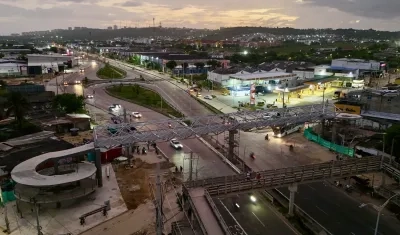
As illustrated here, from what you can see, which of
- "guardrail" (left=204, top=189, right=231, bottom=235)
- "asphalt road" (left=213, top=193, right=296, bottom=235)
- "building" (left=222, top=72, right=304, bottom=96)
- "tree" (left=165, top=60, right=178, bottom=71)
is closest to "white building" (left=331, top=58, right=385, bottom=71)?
"building" (left=222, top=72, right=304, bottom=96)

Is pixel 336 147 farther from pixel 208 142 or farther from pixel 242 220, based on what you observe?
pixel 242 220

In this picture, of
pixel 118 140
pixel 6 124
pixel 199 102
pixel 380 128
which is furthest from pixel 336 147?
pixel 6 124

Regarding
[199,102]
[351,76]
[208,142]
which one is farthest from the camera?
[351,76]

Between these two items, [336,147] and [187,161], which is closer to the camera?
[187,161]

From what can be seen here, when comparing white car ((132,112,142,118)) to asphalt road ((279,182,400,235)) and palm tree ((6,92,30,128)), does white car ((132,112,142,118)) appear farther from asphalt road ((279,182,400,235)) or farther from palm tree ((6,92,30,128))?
asphalt road ((279,182,400,235))

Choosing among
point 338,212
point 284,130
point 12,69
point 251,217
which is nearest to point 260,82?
point 284,130
